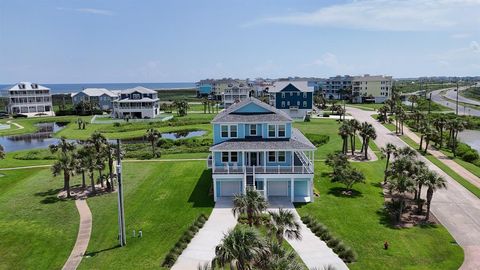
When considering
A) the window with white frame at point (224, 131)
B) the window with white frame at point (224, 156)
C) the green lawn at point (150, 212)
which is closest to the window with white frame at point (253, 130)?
the window with white frame at point (224, 131)

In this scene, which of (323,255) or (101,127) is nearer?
(323,255)

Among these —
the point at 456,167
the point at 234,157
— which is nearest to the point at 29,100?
the point at 234,157

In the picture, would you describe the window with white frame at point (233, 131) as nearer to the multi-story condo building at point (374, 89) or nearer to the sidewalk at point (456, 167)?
the sidewalk at point (456, 167)

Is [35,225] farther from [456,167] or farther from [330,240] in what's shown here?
[456,167]

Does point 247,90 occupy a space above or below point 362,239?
above

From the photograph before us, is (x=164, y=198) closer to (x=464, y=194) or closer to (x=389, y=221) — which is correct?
(x=389, y=221)

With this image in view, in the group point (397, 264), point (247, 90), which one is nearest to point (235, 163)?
point (397, 264)
